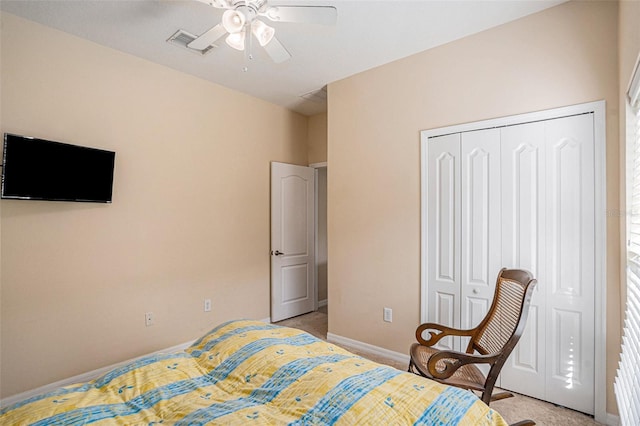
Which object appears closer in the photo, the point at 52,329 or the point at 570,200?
the point at 570,200

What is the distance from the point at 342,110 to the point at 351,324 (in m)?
2.21

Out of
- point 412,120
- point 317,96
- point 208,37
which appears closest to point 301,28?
point 208,37

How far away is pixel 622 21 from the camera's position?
1.91 m

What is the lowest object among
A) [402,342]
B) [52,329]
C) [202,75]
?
[402,342]

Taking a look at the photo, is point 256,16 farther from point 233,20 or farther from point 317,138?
point 317,138

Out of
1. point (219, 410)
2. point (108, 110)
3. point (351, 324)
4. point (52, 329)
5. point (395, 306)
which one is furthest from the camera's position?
point (351, 324)

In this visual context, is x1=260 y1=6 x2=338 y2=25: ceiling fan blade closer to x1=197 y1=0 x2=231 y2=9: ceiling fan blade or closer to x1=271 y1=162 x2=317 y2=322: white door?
x1=197 y1=0 x2=231 y2=9: ceiling fan blade

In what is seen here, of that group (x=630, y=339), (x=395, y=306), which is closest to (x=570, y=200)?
(x=630, y=339)

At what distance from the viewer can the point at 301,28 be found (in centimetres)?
254

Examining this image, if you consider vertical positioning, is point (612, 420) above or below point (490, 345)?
below

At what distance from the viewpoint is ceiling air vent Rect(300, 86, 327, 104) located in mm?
3812

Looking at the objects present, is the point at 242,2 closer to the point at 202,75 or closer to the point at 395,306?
the point at 202,75

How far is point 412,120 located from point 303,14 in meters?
1.49

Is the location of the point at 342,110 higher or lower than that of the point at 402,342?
higher
